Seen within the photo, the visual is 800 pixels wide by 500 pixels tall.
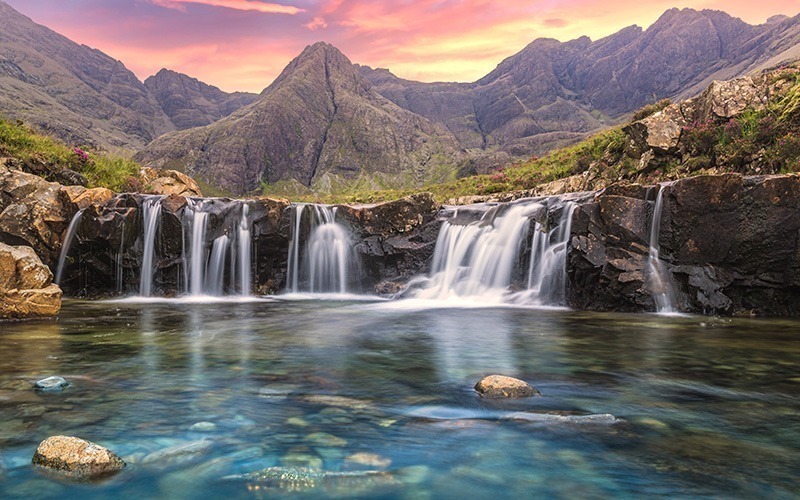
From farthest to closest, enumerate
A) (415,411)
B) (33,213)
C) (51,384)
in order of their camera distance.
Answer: (33,213), (51,384), (415,411)

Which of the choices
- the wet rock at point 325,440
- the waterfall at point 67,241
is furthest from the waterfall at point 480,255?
the wet rock at point 325,440

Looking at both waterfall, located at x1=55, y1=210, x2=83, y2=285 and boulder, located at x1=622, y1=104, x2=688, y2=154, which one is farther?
boulder, located at x1=622, y1=104, x2=688, y2=154

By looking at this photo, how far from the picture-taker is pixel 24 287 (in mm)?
13102

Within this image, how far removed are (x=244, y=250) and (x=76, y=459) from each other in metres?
18.5

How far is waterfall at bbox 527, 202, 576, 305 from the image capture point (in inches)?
693

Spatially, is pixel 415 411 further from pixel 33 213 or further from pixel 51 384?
pixel 33 213

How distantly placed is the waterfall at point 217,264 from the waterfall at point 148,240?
2394 millimetres

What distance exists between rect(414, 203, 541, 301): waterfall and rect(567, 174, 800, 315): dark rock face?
3.50 meters

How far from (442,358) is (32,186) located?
1973cm

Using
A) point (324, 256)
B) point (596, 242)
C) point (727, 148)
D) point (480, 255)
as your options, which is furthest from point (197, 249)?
point (727, 148)

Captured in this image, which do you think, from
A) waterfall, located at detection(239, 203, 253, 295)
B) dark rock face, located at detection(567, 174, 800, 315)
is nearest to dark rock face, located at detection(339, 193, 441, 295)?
waterfall, located at detection(239, 203, 253, 295)

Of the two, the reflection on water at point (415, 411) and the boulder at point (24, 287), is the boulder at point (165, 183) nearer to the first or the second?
the boulder at point (24, 287)

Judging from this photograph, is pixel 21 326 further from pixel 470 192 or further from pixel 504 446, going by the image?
pixel 470 192

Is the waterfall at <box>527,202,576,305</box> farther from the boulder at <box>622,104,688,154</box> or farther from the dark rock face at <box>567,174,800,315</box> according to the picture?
the boulder at <box>622,104,688,154</box>
